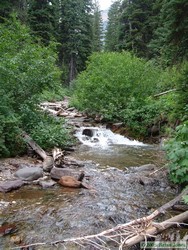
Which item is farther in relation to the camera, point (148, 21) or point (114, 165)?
point (148, 21)

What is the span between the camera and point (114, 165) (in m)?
7.28

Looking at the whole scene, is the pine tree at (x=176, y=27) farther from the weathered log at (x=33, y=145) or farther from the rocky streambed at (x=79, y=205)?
the weathered log at (x=33, y=145)

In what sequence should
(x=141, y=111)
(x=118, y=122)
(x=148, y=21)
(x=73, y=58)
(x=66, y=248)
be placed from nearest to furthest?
(x=66, y=248), (x=141, y=111), (x=118, y=122), (x=148, y=21), (x=73, y=58)

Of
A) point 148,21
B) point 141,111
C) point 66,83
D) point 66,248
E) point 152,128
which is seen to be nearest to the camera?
point 66,248

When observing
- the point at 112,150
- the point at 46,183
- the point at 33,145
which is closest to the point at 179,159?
the point at 46,183

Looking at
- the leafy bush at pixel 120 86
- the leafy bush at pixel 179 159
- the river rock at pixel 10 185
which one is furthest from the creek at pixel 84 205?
the leafy bush at pixel 120 86

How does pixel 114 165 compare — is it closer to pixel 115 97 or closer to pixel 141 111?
pixel 141 111

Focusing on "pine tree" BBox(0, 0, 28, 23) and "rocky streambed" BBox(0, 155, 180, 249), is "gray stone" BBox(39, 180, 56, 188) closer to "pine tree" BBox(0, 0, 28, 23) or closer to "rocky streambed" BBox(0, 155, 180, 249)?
"rocky streambed" BBox(0, 155, 180, 249)

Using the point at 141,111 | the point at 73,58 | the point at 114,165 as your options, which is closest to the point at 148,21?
the point at 73,58

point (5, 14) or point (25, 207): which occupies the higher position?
point (5, 14)

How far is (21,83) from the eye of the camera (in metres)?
8.23

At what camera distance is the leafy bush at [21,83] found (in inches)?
282

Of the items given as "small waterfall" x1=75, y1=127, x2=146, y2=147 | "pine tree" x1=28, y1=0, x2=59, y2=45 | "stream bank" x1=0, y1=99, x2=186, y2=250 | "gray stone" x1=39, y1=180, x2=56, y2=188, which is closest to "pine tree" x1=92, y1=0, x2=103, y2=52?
"pine tree" x1=28, y1=0, x2=59, y2=45

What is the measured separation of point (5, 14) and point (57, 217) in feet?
57.8
